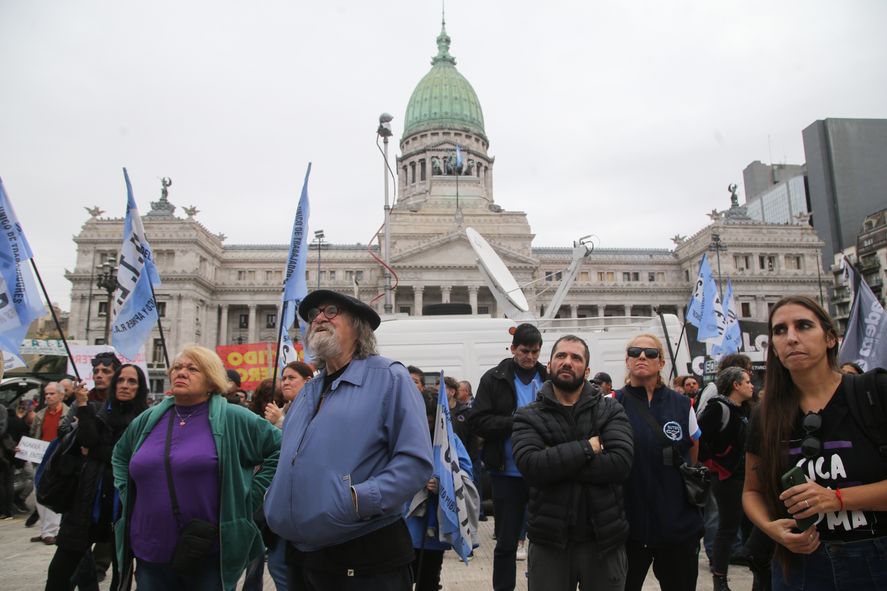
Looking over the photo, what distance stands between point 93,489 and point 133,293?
11.5 feet

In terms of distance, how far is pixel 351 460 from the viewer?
10.2 feet

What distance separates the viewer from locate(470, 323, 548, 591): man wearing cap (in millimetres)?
5195

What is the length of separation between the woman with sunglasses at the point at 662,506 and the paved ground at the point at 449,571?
2.06 meters

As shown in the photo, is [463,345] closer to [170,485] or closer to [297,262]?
[297,262]

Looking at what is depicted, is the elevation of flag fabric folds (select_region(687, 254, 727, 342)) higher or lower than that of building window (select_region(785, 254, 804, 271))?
lower

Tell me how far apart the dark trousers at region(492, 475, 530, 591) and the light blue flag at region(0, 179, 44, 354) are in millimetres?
5990

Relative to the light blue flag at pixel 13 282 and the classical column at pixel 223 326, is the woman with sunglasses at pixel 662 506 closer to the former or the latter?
the light blue flag at pixel 13 282

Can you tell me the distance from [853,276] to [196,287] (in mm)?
57493

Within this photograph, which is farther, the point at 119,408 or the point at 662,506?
the point at 119,408

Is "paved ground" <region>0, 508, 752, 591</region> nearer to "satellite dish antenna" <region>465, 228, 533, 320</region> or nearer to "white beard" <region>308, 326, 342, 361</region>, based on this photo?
"white beard" <region>308, 326, 342, 361</region>

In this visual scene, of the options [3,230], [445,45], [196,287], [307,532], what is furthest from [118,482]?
[445,45]

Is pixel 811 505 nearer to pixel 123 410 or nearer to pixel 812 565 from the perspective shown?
pixel 812 565

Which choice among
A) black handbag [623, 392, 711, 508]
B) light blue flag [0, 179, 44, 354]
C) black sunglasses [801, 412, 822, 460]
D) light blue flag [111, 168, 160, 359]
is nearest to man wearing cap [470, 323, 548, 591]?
black handbag [623, 392, 711, 508]

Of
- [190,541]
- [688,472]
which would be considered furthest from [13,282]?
[688,472]
